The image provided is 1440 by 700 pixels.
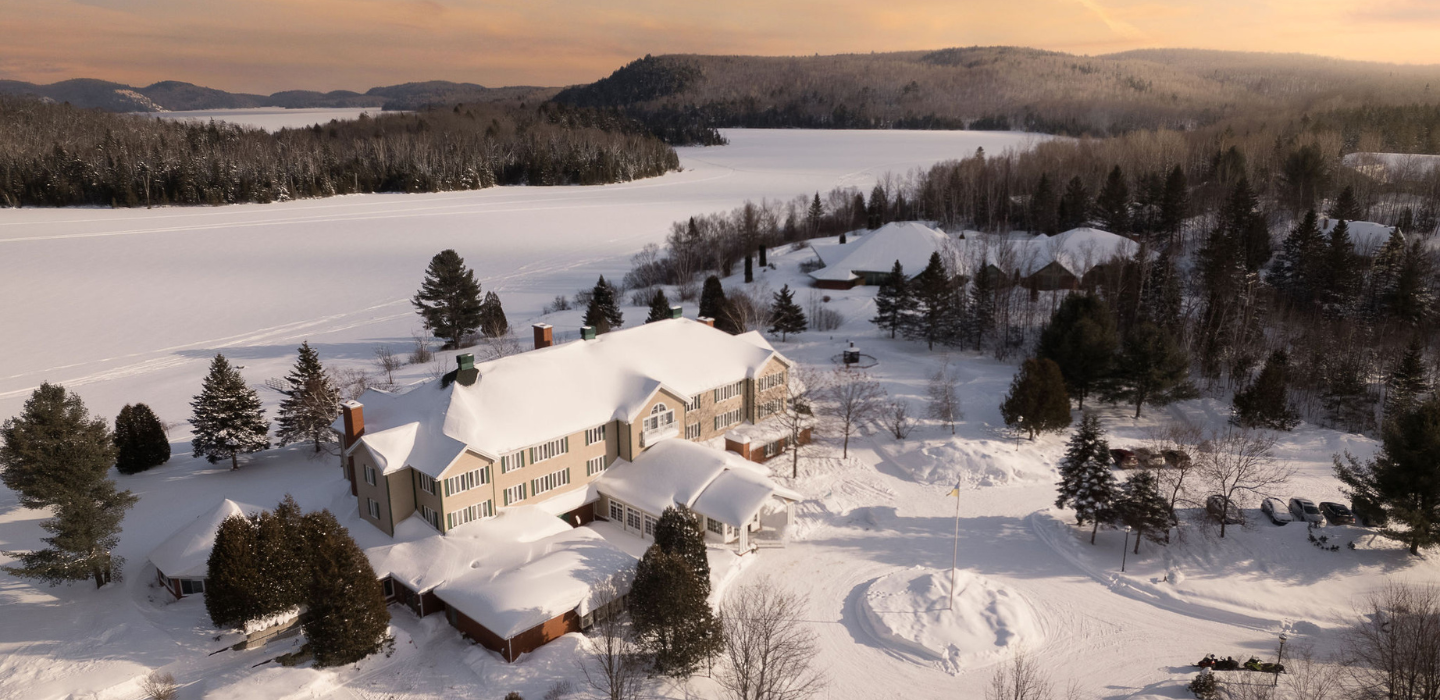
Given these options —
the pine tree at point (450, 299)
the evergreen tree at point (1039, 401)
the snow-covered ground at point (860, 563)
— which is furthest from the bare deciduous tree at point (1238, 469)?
the pine tree at point (450, 299)

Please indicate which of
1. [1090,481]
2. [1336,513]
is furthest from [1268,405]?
[1090,481]

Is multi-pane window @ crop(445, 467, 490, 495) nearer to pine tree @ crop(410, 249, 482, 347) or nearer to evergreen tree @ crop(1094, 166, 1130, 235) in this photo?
pine tree @ crop(410, 249, 482, 347)

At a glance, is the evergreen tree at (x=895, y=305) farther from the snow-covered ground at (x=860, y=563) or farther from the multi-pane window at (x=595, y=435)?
the multi-pane window at (x=595, y=435)

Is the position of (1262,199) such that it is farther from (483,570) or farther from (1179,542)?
(483,570)

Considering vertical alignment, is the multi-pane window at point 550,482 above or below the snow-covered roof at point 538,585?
above

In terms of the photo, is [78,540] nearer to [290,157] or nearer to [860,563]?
[860,563]

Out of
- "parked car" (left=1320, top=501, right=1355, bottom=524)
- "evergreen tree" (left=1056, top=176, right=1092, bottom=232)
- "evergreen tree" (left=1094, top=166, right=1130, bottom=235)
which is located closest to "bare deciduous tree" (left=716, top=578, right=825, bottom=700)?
"parked car" (left=1320, top=501, right=1355, bottom=524)
